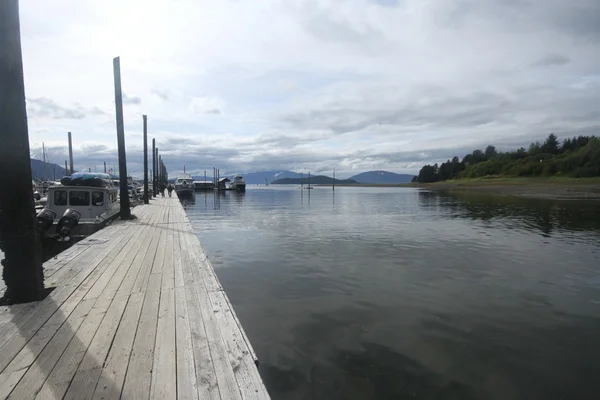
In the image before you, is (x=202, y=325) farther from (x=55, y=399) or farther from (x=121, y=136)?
(x=121, y=136)

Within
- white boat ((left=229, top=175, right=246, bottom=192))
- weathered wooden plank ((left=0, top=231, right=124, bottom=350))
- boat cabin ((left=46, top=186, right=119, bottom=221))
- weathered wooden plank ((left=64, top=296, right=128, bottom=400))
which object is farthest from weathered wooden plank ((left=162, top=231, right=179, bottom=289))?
white boat ((left=229, top=175, right=246, bottom=192))

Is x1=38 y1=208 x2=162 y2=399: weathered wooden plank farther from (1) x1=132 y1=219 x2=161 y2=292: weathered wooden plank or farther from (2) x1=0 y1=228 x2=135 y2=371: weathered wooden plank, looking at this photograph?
(1) x1=132 y1=219 x2=161 y2=292: weathered wooden plank

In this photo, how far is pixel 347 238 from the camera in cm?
1741

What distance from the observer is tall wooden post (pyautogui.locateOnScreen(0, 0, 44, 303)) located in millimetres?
4816

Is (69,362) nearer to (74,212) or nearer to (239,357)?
(239,357)

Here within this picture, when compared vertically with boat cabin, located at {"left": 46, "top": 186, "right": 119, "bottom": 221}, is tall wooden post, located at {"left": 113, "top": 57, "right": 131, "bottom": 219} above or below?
above

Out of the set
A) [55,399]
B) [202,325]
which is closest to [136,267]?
[202,325]

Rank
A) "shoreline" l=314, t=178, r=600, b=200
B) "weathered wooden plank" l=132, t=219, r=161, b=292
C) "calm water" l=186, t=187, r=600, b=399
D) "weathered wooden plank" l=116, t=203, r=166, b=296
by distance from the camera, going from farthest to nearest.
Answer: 1. "shoreline" l=314, t=178, r=600, b=200
2. "weathered wooden plank" l=132, t=219, r=161, b=292
3. "weathered wooden plank" l=116, t=203, r=166, b=296
4. "calm water" l=186, t=187, r=600, b=399

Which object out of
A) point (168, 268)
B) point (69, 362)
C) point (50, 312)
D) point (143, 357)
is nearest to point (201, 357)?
point (143, 357)

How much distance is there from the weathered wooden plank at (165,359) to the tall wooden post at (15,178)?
214cm

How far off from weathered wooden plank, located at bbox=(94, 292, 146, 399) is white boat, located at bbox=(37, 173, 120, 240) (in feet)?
32.2

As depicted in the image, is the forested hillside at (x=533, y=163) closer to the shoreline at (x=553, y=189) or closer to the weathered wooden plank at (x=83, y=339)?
the shoreline at (x=553, y=189)

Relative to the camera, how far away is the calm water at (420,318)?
513 cm

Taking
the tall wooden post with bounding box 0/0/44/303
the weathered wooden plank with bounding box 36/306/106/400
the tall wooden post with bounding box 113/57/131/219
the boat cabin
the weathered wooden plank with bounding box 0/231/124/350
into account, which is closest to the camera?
the weathered wooden plank with bounding box 36/306/106/400
